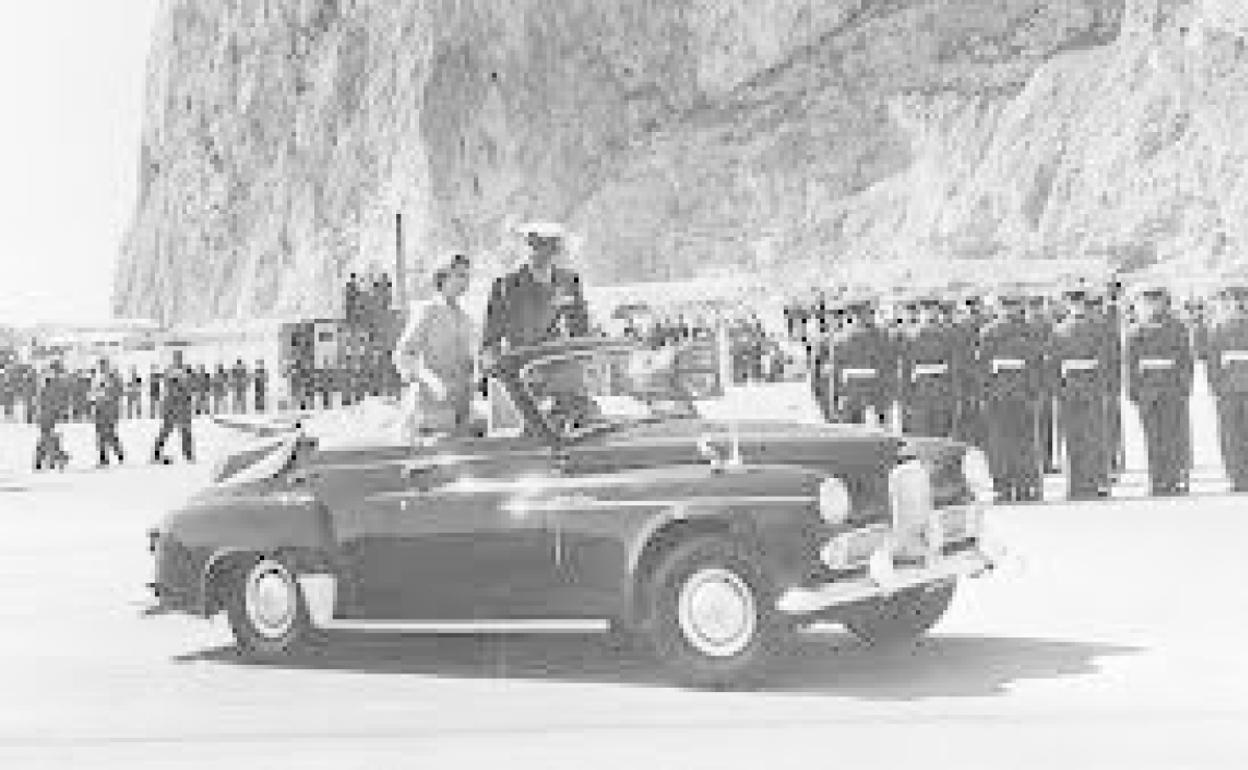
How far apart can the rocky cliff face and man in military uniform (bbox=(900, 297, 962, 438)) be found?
54868 millimetres

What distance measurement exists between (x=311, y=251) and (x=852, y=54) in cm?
2443

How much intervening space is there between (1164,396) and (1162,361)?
0.28 m

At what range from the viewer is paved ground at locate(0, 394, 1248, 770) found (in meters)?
8.22

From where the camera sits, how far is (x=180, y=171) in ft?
376

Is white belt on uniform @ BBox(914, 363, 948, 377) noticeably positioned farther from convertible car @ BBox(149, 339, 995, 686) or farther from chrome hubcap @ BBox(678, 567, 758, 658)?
Answer: chrome hubcap @ BBox(678, 567, 758, 658)

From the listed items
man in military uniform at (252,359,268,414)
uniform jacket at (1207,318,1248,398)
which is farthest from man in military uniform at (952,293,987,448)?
man in military uniform at (252,359,268,414)

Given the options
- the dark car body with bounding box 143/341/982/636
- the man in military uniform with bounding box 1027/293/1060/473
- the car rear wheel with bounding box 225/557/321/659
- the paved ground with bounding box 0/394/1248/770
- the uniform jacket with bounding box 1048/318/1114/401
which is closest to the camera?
the paved ground with bounding box 0/394/1248/770

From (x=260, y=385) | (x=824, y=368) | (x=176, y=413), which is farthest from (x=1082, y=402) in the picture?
(x=260, y=385)

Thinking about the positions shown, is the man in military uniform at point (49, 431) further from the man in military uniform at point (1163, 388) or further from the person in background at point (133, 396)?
the person in background at point (133, 396)

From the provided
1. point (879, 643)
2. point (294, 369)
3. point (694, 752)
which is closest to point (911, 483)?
point (879, 643)

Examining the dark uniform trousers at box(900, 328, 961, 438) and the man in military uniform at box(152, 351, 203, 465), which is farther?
the man in military uniform at box(152, 351, 203, 465)

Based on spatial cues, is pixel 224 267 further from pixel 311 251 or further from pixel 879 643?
pixel 879 643

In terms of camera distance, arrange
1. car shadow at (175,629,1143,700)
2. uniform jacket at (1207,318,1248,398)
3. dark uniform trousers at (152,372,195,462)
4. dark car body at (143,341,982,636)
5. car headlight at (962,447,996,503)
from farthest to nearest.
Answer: dark uniform trousers at (152,372,195,462)
uniform jacket at (1207,318,1248,398)
car headlight at (962,447,996,503)
car shadow at (175,629,1143,700)
dark car body at (143,341,982,636)

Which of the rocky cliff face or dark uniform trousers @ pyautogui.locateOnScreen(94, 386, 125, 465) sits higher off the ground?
the rocky cliff face
